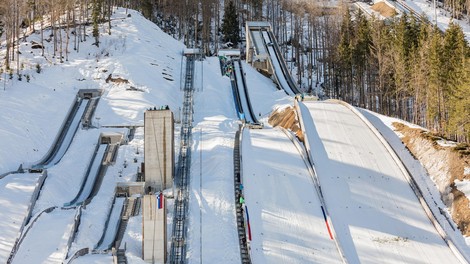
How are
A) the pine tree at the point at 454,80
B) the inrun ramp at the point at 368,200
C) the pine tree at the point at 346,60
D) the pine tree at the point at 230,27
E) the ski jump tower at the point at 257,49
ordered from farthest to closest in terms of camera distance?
1. the pine tree at the point at 230,27
2. the ski jump tower at the point at 257,49
3. the pine tree at the point at 346,60
4. the pine tree at the point at 454,80
5. the inrun ramp at the point at 368,200

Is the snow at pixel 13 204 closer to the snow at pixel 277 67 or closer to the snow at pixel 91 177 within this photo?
the snow at pixel 91 177

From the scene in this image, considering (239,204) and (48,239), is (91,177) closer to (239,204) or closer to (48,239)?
(48,239)

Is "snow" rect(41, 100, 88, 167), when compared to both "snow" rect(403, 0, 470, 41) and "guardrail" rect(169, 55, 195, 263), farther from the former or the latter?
"snow" rect(403, 0, 470, 41)

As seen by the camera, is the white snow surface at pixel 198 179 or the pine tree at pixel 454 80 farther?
the pine tree at pixel 454 80

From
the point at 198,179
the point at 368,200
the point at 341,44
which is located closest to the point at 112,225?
the point at 198,179

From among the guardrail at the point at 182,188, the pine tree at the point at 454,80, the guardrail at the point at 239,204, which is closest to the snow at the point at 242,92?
the guardrail at the point at 182,188
